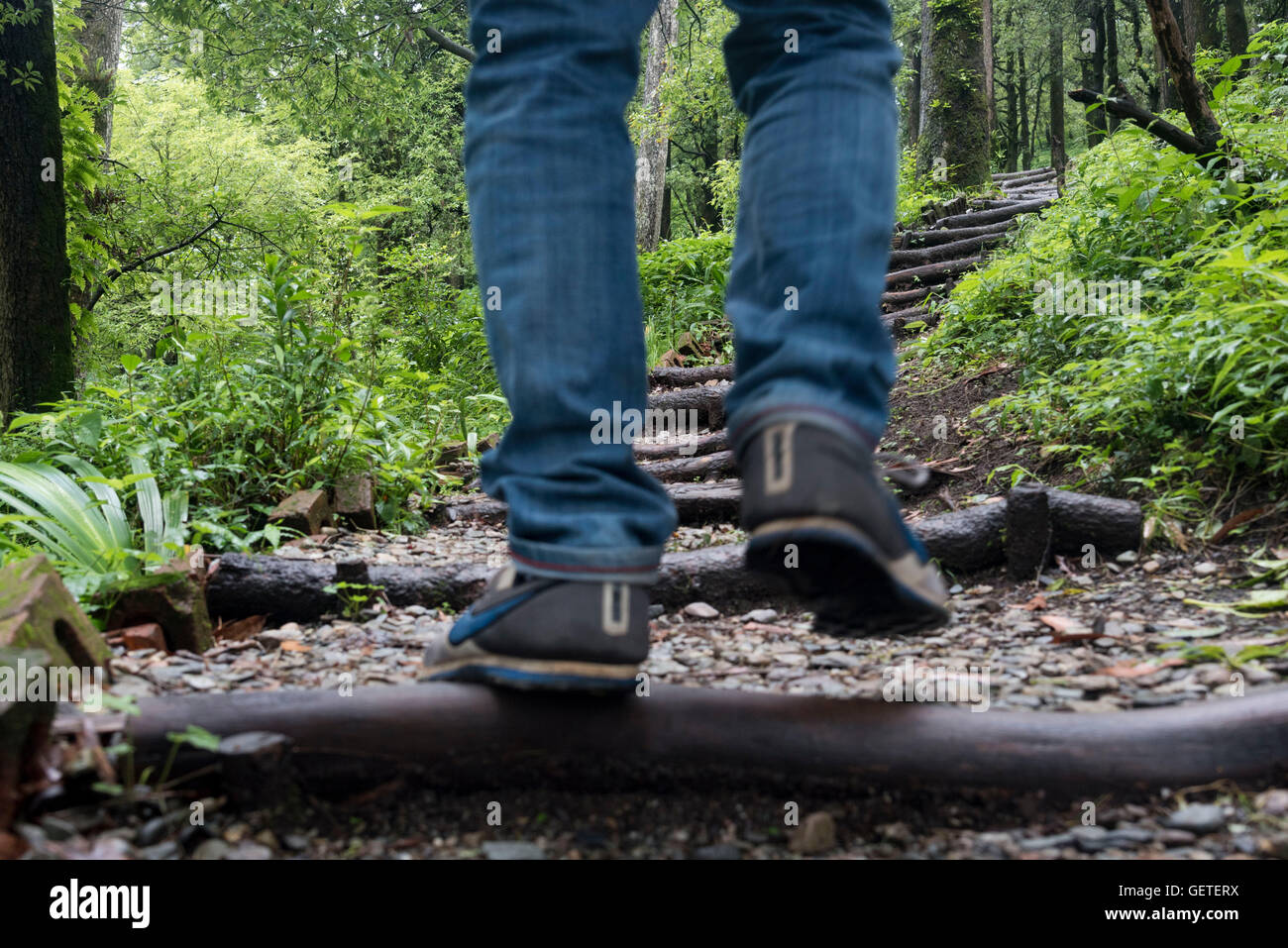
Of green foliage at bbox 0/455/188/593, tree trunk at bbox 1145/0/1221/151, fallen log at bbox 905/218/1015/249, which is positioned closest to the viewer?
green foliage at bbox 0/455/188/593

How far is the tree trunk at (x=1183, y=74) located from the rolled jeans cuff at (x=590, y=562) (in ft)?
13.9

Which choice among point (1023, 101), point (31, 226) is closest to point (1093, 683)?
point (31, 226)

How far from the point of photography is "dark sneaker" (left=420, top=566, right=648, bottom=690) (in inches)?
49.8

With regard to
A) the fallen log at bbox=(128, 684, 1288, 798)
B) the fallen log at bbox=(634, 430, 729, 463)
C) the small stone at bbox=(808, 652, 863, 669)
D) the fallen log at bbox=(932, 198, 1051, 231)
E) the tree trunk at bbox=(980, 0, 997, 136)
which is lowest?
the fallen log at bbox=(128, 684, 1288, 798)

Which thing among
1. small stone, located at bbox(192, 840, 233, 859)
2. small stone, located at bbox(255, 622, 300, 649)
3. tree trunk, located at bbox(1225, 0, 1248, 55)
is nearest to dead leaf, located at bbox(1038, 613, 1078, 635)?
small stone, located at bbox(192, 840, 233, 859)

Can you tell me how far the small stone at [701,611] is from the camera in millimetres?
2553

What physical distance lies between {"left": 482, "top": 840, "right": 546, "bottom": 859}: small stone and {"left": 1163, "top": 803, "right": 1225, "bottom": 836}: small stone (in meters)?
0.84

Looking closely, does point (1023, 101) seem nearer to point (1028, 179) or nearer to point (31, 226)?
point (1028, 179)

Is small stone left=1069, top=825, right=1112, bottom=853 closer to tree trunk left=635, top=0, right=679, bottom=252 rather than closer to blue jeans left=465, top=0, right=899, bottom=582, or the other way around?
blue jeans left=465, top=0, right=899, bottom=582

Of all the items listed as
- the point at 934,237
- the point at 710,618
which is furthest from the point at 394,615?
the point at 934,237

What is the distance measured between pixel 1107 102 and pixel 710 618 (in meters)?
3.45

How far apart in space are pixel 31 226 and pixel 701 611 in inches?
177
